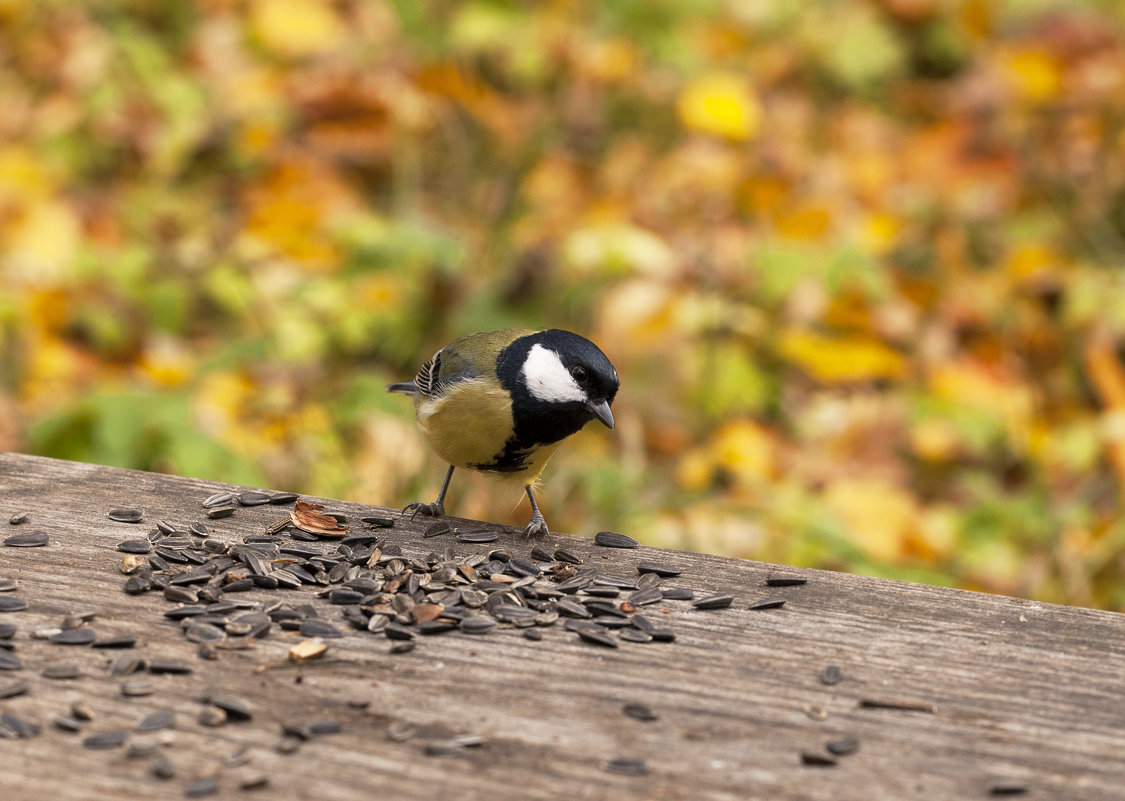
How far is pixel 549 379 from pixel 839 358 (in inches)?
113

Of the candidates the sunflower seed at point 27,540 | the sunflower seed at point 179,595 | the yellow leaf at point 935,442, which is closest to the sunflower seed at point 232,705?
the sunflower seed at point 179,595

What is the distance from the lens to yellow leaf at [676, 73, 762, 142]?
6215mm

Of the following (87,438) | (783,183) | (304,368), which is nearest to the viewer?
(87,438)

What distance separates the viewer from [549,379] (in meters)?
2.71

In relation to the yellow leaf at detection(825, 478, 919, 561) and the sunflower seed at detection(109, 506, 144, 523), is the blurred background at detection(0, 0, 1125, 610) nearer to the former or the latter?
the yellow leaf at detection(825, 478, 919, 561)

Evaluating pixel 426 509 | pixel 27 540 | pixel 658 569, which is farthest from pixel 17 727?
pixel 426 509

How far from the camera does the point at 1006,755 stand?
1.60 metres

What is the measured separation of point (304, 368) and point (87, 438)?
1.42 metres

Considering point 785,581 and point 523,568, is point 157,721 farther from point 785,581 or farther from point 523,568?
point 785,581

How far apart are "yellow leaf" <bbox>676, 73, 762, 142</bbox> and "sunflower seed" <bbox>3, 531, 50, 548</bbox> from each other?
469cm

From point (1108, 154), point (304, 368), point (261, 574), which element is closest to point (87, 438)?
point (304, 368)

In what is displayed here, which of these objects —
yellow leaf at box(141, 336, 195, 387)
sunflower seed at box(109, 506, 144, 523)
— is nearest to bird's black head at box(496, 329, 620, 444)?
sunflower seed at box(109, 506, 144, 523)

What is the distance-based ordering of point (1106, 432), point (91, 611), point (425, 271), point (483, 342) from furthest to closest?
point (425, 271)
point (1106, 432)
point (483, 342)
point (91, 611)

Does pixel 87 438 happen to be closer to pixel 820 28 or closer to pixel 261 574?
pixel 261 574
